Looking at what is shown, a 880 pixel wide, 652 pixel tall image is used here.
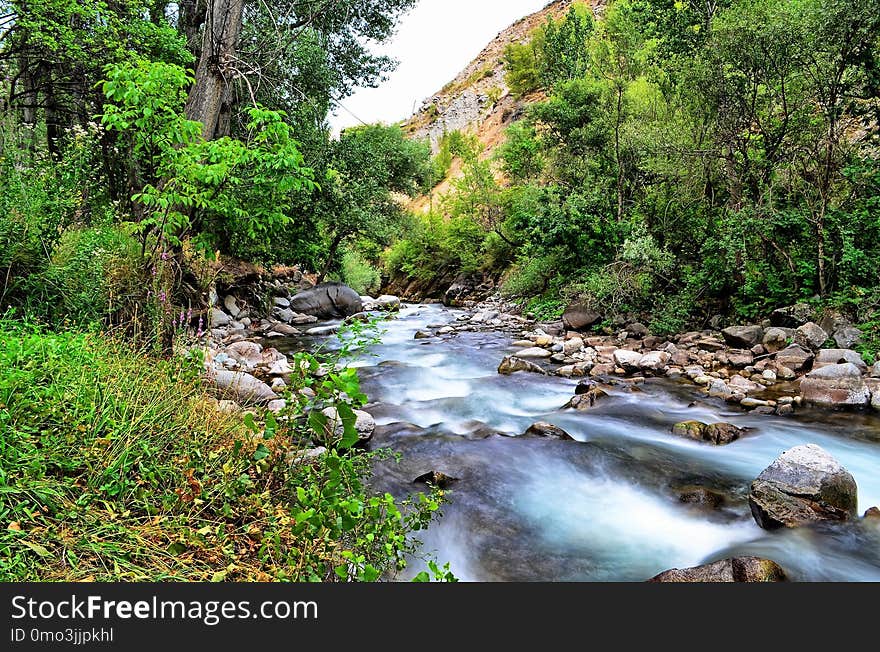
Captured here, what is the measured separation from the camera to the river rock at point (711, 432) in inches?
232

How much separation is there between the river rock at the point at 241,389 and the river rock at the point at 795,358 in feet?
27.3

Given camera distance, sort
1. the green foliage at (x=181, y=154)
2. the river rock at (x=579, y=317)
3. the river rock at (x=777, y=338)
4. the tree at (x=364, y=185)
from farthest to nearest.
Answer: the tree at (x=364, y=185) < the river rock at (x=579, y=317) < the river rock at (x=777, y=338) < the green foliage at (x=181, y=154)

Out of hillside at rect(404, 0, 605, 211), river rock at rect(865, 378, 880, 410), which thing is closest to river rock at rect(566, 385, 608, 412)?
river rock at rect(865, 378, 880, 410)

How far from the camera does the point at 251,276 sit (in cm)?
1516

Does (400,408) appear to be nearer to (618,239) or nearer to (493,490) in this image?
(493,490)

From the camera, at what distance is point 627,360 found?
31.1 feet

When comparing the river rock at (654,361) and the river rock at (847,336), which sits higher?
the river rock at (847,336)

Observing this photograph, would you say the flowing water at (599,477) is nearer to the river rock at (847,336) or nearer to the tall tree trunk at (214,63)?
the river rock at (847,336)

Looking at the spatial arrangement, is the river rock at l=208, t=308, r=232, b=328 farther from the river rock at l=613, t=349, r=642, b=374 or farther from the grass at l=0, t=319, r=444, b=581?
the river rock at l=613, t=349, r=642, b=374

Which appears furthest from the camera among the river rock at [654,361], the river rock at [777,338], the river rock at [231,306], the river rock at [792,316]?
the river rock at [231,306]

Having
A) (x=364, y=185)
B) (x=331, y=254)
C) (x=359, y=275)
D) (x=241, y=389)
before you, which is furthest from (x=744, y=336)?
(x=359, y=275)

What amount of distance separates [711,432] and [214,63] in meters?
8.86

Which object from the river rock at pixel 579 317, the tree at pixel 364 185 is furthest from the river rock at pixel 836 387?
the tree at pixel 364 185

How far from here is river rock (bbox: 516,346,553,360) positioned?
1093 cm
